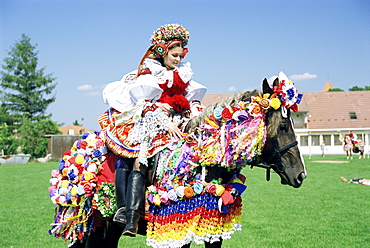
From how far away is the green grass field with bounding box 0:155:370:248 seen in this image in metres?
7.10

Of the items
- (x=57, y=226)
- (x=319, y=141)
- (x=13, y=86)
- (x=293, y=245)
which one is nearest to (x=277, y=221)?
(x=293, y=245)

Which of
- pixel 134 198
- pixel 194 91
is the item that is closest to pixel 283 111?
pixel 194 91

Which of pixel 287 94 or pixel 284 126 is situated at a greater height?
pixel 287 94

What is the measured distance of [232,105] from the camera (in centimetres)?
363

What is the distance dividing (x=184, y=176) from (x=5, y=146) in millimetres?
44573

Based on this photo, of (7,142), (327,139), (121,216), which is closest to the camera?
→ (121,216)

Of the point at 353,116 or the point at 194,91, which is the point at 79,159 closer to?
the point at 194,91

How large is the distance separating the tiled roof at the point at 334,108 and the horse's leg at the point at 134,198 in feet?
136

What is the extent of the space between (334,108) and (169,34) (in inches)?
1852

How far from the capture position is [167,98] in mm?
4035

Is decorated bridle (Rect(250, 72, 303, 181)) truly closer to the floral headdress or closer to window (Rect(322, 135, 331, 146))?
the floral headdress

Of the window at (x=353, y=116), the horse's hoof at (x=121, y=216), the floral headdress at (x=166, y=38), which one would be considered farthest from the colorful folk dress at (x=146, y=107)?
the window at (x=353, y=116)

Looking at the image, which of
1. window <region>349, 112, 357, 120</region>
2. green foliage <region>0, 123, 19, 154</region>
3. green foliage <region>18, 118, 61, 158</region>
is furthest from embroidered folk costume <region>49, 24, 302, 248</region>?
window <region>349, 112, 357, 120</region>

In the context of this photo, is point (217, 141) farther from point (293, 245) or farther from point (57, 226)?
point (293, 245)
